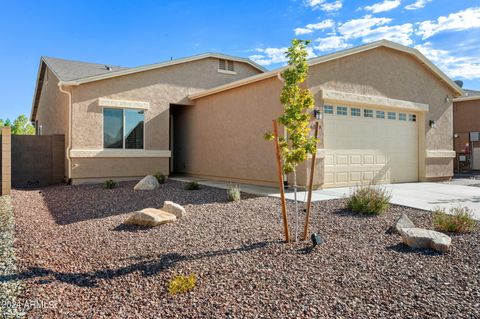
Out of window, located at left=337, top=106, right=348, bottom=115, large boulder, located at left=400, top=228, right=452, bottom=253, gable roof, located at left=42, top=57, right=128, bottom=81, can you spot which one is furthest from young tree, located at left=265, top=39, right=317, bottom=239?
gable roof, located at left=42, top=57, right=128, bottom=81

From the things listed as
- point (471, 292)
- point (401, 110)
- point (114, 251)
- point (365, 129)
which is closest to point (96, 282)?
point (114, 251)

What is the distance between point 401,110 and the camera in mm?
12250

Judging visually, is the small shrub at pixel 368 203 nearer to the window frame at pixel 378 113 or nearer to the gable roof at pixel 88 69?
the window frame at pixel 378 113

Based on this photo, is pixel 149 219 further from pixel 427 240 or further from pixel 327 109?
pixel 327 109

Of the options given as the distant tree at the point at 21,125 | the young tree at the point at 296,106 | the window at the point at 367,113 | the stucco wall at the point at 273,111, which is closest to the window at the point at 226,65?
the stucco wall at the point at 273,111

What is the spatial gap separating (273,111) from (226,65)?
256 inches

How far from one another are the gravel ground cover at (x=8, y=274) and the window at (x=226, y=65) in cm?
1117

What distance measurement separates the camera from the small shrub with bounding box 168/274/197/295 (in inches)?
132

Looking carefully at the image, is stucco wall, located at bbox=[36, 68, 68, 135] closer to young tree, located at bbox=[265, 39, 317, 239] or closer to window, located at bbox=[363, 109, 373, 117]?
young tree, located at bbox=[265, 39, 317, 239]

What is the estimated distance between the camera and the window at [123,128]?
12570mm

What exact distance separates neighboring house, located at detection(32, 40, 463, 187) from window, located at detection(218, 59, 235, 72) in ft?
1.53

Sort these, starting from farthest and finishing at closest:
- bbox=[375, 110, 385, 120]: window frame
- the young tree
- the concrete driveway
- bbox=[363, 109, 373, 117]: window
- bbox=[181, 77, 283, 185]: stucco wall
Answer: bbox=[375, 110, 385, 120]: window frame < bbox=[363, 109, 373, 117]: window < bbox=[181, 77, 283, 185]: stucco wall < the concrete driveway < the young tree

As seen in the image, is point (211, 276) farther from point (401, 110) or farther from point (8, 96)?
point (8, 96)

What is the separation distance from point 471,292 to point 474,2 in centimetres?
1189
